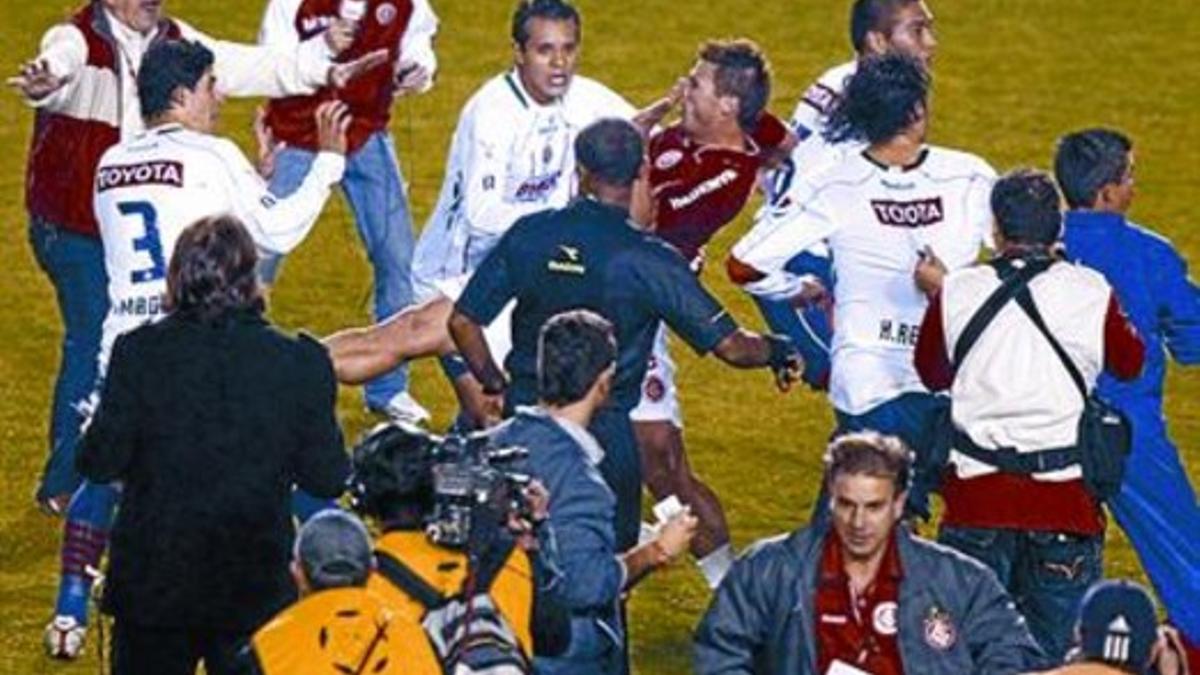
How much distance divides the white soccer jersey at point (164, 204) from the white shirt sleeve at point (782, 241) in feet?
4.30

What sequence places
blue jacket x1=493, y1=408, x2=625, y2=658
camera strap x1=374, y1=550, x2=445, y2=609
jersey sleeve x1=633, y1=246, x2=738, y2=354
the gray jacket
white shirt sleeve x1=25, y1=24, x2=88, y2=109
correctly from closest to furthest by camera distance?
1. camera strap x1=374, y1=550, x2=445, y2=609
2. the gray jacket
3. blue jacket x1=493, y1=408, x2=625, y2=658
4. jersey sleeve x1=633, y1=246, x2=738, y2=354
5. white shirt sleeve x1=25, y1=24, x2=88, y2=109

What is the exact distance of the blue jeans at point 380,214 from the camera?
14.7m

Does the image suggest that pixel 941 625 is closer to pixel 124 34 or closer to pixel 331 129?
pixel 331 129

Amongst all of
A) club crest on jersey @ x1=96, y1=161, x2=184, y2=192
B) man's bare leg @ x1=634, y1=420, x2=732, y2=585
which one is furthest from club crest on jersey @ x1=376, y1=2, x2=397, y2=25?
club crest on jersey @ x1=96, y1=161, x2=184, y2=192

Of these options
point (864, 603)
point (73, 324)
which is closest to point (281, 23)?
point (73, 324)

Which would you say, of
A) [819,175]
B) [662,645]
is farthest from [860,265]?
[662,645]

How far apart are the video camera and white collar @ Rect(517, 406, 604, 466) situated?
736 mm

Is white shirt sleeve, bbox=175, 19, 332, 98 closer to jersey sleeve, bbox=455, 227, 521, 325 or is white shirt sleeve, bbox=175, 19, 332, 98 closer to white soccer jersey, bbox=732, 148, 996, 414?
jersey sleeve, bbox=455, 227, 521, 325

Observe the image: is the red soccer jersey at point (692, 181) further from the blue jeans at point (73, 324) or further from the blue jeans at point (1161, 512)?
the blue jeans at point (73, 324)

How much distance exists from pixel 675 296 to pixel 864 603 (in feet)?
5.53

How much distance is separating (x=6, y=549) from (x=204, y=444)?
3.57 metres

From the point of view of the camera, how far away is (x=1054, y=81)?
19625 mm

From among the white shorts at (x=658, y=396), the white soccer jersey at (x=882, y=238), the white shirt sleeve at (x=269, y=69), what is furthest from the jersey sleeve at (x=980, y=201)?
the white shirt sleeve at (x=269, y=69)

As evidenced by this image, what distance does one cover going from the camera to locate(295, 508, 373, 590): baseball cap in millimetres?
8289
